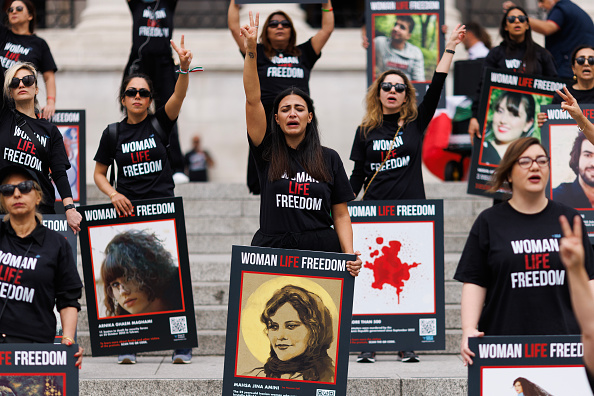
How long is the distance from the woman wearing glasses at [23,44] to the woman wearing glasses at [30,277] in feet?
12.2

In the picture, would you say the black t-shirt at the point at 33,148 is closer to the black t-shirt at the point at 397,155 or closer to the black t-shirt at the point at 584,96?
the black t-shirt at the point at 397,155

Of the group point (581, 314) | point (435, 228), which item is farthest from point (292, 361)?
point (581, 314)

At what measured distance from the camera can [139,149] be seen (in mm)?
6805

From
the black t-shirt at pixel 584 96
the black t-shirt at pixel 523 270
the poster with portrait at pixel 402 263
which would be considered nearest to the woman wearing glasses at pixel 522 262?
the black t-shirt at pixel 523 270

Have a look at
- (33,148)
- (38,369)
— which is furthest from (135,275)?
(38,369)

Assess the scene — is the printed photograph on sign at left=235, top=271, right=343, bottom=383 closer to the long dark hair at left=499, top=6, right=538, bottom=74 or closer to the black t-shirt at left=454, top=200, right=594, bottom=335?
the black t-shirt at left=454, top=200, right=594, bottom=335

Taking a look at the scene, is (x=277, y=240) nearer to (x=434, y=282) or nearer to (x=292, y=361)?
(x=292, y=361)

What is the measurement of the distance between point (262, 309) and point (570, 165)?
114 inches

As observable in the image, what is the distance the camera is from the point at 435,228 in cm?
678

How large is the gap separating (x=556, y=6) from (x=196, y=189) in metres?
4.37

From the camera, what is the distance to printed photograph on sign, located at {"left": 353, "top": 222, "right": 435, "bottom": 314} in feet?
22.1

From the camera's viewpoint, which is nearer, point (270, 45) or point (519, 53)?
point (270, 45)

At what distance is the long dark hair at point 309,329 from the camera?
210 inches

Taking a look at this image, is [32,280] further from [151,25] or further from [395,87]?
[151,25]
